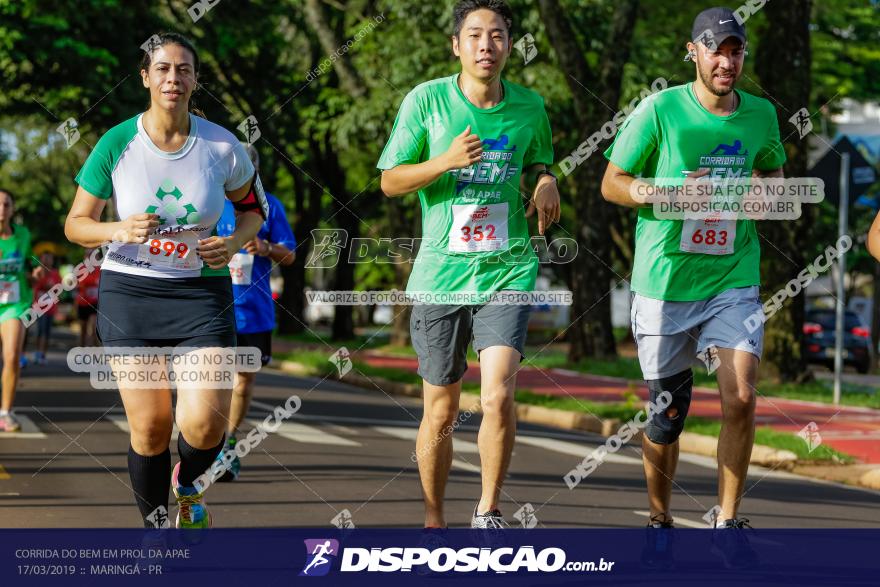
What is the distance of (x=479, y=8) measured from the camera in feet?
20.5

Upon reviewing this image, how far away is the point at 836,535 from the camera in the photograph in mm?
7543

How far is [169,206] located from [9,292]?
6.31 meters

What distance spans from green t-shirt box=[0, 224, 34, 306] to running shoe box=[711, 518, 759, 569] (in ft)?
23.8

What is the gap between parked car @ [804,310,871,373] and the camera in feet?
109

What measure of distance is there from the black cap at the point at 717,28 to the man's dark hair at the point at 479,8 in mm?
797

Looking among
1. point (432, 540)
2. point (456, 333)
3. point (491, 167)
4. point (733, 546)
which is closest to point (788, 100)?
point (491, 167)

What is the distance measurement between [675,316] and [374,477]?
166 inches

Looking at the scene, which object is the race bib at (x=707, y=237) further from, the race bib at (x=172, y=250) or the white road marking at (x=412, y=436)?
the white road marking at (x=412, y=436)

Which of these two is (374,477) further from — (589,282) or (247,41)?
(247,41)

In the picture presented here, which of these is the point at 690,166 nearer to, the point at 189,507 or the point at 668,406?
the point at 668,406

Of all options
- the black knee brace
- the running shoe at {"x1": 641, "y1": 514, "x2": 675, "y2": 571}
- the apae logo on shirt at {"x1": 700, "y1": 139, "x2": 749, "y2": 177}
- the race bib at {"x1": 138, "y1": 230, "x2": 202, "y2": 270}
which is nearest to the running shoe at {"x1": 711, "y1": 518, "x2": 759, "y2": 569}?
the running shoe at {"x1": 641, "y1": 514, "x2": 675, "y2": 571}

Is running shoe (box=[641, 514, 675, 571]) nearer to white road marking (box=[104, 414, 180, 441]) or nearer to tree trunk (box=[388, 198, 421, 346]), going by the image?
white road marking (box=[104, 414, 180, 441])

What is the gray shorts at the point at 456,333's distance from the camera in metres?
6.22

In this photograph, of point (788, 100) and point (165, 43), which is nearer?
point (165, 43)
